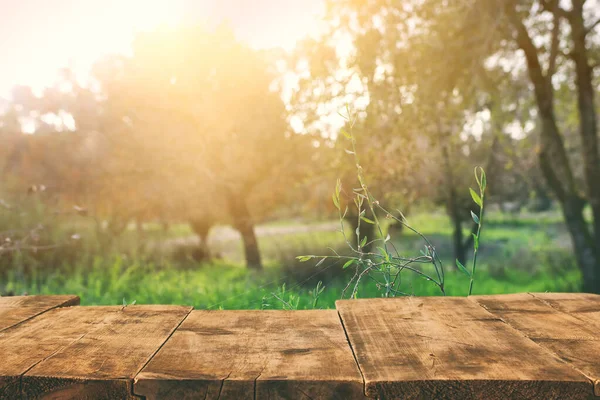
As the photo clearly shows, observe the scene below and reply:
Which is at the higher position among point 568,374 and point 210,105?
point 210,105

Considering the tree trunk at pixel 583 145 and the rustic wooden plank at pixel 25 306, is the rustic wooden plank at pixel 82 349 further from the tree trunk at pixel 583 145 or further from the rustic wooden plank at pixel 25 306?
the tree trunk at pixel 583 145

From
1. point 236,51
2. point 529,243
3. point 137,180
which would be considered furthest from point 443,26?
point 529,243

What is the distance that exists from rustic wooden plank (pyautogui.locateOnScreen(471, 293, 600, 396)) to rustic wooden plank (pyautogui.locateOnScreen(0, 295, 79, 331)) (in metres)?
1.48

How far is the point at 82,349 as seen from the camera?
1.43 metres

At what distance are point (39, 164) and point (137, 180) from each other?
2.09m

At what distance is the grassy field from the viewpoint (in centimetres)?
635

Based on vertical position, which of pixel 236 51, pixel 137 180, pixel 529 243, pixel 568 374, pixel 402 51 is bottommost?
pixel 529 243

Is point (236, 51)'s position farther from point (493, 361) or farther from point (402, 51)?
point (493, 361)

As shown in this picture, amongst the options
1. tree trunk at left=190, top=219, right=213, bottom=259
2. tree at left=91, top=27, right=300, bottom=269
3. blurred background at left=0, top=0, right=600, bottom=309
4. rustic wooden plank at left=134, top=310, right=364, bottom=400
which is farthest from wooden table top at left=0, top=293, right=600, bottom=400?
tree trunk at left=190, top=219, right=213, bottom=259

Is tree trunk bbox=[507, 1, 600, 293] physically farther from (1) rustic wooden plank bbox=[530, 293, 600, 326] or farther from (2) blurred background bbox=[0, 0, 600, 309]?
(1) rustic wooden plank bbox=[530, 293, 600, 326]

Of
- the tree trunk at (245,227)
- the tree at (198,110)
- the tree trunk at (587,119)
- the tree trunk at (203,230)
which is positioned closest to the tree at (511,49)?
the tree trunk at (587,119)

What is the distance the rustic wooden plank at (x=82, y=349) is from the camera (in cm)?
125

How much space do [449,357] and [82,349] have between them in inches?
37.9

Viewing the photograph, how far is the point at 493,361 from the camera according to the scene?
1282mm
